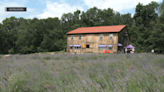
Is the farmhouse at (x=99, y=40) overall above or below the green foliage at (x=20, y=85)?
above

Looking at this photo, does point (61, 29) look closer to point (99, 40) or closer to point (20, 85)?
point (99, 40)

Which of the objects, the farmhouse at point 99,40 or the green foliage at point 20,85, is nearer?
the green foliage at point 20,85

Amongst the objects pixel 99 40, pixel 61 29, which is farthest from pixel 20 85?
pixel 61 29

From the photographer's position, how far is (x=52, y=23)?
49500 millimetres

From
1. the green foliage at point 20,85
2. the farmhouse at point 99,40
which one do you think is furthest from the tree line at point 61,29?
the green foliage at point 20,85

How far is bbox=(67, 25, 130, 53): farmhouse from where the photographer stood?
26125mm

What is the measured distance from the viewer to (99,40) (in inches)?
1085

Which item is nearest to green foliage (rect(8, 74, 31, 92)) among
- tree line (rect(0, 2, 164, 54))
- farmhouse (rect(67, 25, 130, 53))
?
farmhouse (rect(67, 25, 130, 53))

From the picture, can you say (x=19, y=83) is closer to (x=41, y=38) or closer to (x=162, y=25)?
(x=162, y=25)

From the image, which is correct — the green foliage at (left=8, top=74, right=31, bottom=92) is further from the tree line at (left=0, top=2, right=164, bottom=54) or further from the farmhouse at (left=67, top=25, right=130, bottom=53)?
the tree line at (left=0, top=2, right=164, bottom=54)

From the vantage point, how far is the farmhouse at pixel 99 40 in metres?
26.1

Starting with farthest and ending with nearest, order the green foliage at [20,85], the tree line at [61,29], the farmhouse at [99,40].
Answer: the tree line at [61,29]
the farmhouse at [99,40]
the green foliage at [20,85]

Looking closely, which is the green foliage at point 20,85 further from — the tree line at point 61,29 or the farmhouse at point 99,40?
the tree line at point 61,29

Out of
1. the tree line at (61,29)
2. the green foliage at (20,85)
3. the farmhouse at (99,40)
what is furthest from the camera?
the tree line at (61,29)
